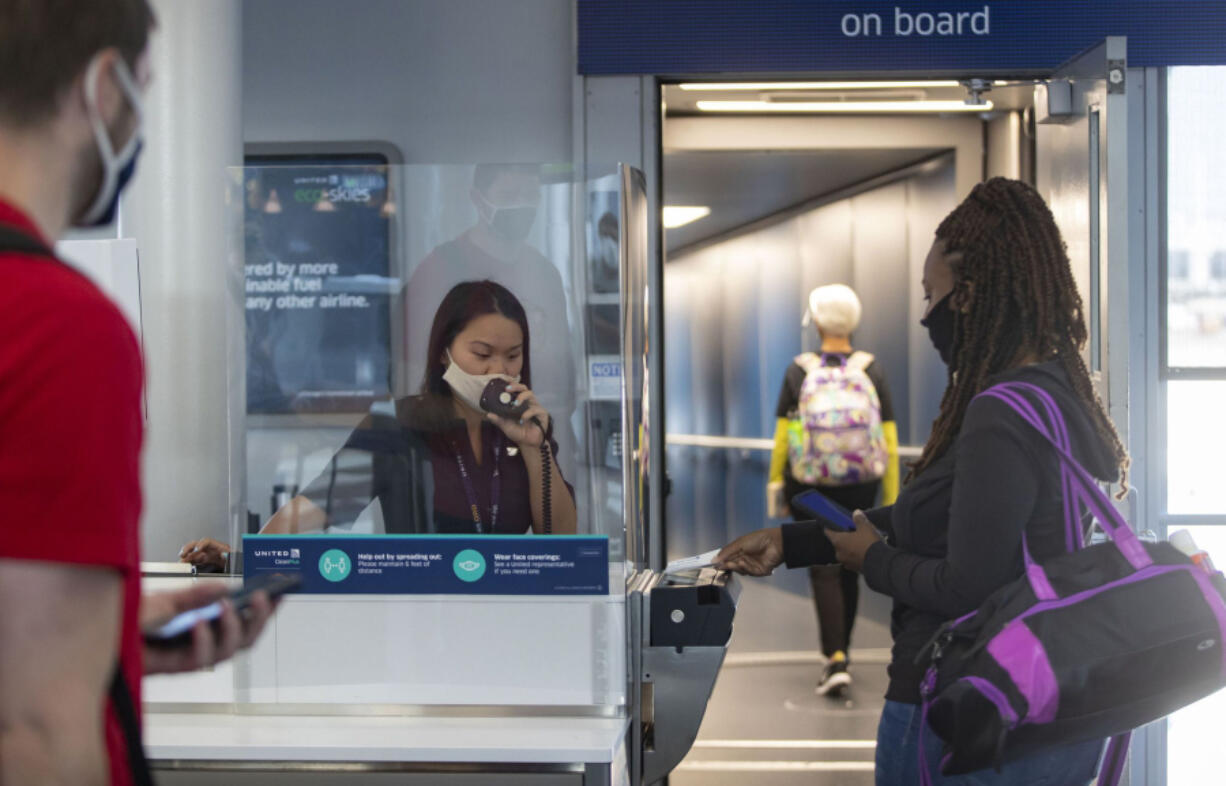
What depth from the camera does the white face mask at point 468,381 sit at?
→ 2.11 meters

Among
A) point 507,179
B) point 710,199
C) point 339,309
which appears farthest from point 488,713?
point 710,199

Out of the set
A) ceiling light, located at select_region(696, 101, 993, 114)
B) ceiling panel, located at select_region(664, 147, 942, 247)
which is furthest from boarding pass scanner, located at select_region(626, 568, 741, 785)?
ceiling panel, located at select_region(664, 147, 942, 247)

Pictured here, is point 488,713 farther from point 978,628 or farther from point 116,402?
point 116,402

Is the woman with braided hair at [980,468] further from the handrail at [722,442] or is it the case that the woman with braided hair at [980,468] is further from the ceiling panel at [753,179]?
the handrail at [722,442]

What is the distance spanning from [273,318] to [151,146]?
43.8 inches

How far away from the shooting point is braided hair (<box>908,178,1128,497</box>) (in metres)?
2.00

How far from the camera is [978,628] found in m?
1.85

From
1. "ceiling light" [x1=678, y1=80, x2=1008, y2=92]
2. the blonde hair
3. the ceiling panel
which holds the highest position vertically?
the ceiling panel

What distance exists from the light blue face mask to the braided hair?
4.61 ft

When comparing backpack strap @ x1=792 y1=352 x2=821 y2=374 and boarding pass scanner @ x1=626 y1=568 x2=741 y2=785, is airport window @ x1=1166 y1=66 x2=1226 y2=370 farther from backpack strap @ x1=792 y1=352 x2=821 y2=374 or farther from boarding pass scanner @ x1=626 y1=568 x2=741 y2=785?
boarding pass scanner @ x1=626 y1=568 x2=741 y2=785

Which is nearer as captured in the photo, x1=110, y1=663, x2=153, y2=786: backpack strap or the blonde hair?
x1=110, y1=663, x2=153, y2=786: backpack strap

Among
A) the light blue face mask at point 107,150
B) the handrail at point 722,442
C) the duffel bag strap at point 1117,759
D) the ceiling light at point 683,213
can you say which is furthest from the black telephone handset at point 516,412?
the ceiling light at point 683,213

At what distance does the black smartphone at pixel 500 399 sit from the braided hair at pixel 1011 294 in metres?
0.74

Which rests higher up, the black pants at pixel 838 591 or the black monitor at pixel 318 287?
the black monitor at pixel 318 287
